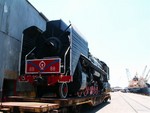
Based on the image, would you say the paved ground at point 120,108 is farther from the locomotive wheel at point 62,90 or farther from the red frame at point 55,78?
the red frame at point 55,78

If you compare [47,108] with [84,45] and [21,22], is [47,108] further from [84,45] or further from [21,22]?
[21,22]

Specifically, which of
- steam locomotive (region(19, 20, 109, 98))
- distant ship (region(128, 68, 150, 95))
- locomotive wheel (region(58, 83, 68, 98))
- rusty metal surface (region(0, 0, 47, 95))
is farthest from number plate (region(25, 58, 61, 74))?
distant ship (region(128, 68, 150, 95))

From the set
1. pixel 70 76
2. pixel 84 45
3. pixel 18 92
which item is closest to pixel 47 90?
pixel 70 76

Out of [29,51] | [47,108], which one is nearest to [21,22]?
[29,51]

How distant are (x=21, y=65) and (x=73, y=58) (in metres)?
2.16

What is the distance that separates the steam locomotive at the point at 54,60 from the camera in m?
8.06

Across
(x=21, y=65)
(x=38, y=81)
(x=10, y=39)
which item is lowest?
(x=38, y=81)

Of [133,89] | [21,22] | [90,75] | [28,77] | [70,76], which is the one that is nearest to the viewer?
[70,76]

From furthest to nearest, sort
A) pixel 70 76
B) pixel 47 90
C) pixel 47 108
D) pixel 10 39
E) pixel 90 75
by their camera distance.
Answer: pixel 90 75
pixel 10 39
pixel 47 90
pixel 70 76
pixel 47 108

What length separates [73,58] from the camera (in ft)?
27.8

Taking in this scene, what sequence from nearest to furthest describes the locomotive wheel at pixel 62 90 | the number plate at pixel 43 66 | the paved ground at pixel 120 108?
1. the number plate at pixel 43 66
2. the locomotive wheel at pixel 62 90
3. the paved ground at pixel 120 108

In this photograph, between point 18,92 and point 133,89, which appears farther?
point 133,89

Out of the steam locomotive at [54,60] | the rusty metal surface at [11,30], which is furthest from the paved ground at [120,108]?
the rusty metal surface at [11,30]

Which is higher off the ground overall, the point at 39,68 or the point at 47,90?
the point at 39,68
